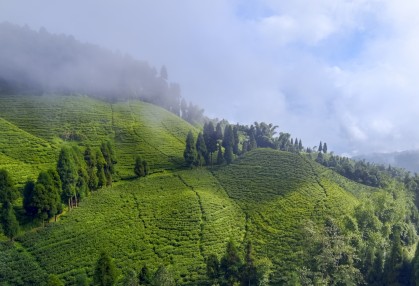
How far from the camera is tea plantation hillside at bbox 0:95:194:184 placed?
101 meters

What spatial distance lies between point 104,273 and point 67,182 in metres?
30.7

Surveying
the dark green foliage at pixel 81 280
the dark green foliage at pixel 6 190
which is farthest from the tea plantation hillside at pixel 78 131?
the dark green foliage at pixel 81 280

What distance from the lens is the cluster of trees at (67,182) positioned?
70438mm

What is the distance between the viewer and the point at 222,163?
123 meters

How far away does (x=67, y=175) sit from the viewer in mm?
78875

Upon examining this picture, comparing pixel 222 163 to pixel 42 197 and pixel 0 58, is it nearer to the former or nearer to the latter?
pixel 42 197

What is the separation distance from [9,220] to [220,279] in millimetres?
40176

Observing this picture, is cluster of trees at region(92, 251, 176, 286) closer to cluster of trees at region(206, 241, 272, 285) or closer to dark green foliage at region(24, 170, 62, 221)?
cluster of trees at region(206, 241, 272, 285)

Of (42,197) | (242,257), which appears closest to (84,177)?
(42,197)

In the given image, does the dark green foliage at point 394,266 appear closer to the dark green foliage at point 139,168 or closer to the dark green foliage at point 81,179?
the dark green foliage at point 81,179

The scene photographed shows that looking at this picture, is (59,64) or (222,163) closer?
(222,163)

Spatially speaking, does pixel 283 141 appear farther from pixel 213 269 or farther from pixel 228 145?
pixel 213 269

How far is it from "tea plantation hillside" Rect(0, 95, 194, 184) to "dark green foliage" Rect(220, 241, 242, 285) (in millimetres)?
A: 51398

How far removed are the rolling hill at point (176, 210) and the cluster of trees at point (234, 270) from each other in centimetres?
305
